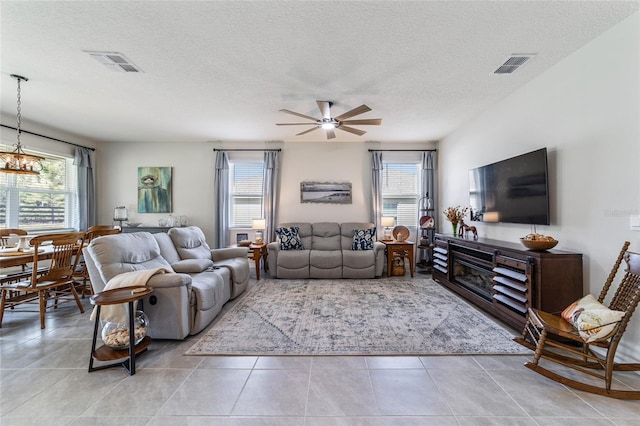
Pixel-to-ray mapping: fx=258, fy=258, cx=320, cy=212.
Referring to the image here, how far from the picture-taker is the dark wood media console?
7.58 ft

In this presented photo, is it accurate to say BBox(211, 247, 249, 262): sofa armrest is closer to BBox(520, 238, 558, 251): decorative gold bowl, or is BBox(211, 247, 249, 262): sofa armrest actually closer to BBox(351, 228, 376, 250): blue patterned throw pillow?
BBox(351, 228, 376, 250): blue patterned throw pillow

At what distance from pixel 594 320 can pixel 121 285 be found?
3.63 m

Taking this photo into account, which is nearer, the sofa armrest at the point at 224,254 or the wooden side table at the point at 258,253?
the sofa armrest at the point at 224,254

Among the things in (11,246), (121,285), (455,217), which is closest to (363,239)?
(455,217)

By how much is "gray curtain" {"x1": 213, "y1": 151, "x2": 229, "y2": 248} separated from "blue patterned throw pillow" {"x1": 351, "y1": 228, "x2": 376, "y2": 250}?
8.95 ft

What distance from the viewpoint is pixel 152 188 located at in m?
5.59

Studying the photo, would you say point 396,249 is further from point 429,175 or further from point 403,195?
point 429,175

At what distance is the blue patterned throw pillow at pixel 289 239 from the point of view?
5039 mm

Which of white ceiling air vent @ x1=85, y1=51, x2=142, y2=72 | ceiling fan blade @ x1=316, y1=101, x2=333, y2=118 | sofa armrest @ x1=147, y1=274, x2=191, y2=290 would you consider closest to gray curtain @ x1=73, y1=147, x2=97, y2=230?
white ceiling air vent @ x1=85, y1=51, x2=142, y2=72

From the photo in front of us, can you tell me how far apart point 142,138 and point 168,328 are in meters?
4.57

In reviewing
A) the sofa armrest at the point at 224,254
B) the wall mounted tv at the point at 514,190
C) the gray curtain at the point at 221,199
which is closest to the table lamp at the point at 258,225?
the gray curtain at the point at 221,199

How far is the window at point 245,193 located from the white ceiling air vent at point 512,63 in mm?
4418

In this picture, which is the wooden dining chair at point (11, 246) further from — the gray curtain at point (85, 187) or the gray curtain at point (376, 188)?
the gray curtain at point (376, 188)

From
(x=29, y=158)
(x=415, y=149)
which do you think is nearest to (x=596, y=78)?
(x=415, y=149)
